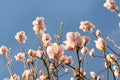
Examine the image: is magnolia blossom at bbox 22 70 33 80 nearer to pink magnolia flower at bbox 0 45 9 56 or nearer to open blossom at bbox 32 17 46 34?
open blossom at bbox 32 17 46 34

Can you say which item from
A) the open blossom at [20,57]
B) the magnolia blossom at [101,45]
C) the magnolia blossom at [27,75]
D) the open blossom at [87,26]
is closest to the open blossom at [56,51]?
the magnolia blossom at [101,45]

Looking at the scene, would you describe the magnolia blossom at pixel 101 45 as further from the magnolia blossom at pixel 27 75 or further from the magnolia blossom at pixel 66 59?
the magnolia blossom at pixel 27 75

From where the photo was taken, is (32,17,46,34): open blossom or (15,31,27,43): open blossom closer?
(32,17,46,34): open blossom

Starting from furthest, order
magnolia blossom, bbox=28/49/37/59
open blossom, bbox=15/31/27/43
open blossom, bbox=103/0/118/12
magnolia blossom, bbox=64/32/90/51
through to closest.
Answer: open blossom, bbox=103/0/118/12 → open blossom, bbox=15/31/27/43 → magnolia blossom, bbox=28/49/37/59 → magnolia blossom, bbox=64/32/90/51

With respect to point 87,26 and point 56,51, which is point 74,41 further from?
point 87,26

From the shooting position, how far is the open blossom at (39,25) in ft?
19.0

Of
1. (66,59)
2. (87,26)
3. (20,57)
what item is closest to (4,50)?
(20,57)

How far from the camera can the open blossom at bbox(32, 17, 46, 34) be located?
578cm

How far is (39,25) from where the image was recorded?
5.87 metres

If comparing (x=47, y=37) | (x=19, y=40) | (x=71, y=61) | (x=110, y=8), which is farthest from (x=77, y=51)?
(x=110, y=8)

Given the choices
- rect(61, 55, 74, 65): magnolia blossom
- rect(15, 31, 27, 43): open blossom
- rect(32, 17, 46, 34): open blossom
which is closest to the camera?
rect(61, 55, 74, 65): magnolia blossom

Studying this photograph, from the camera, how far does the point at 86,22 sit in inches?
270

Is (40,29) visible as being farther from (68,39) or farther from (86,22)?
(68,39)

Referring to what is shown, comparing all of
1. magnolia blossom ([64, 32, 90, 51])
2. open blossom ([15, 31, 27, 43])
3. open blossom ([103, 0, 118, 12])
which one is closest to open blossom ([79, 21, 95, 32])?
open blossom ([103, 0, 118, 12])
